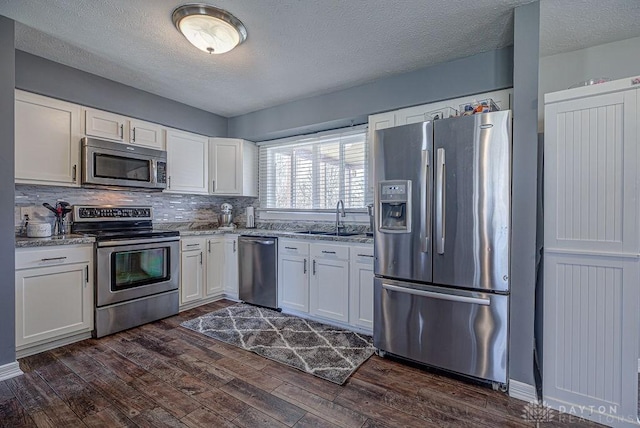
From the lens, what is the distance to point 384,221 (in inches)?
96.2

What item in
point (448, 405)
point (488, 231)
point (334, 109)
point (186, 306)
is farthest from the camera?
point (186, 306)

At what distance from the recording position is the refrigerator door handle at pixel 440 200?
85.2 inches

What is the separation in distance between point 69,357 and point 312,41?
3.21 meters

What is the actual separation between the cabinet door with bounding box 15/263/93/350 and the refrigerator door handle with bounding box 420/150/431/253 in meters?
2.94

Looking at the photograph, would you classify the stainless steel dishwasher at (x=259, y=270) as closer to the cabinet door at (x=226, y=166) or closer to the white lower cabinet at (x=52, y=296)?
the cabinet door at (x=226, y=166)

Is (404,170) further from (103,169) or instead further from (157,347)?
(103,169)

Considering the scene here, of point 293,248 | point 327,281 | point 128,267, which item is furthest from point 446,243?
point 128,267

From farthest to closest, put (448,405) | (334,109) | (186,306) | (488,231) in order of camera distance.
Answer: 1. (186,306)
2. (334,109)
3. (488,231)
4. (448,405)

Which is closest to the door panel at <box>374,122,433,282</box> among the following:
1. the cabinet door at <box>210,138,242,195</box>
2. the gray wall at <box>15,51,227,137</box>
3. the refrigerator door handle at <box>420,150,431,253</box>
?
the refrigerator door handle at <box>420,150,431,253</box>

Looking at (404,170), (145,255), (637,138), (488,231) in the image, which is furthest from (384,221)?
(145,255)

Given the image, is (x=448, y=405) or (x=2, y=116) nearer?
(x=448, y=405)

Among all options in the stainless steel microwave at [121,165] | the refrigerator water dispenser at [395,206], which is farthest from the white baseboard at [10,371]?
the refrigerator water dispenser at [395,206]

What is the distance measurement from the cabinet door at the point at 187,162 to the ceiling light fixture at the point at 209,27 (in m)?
1.81

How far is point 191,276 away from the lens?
3.62 metres
